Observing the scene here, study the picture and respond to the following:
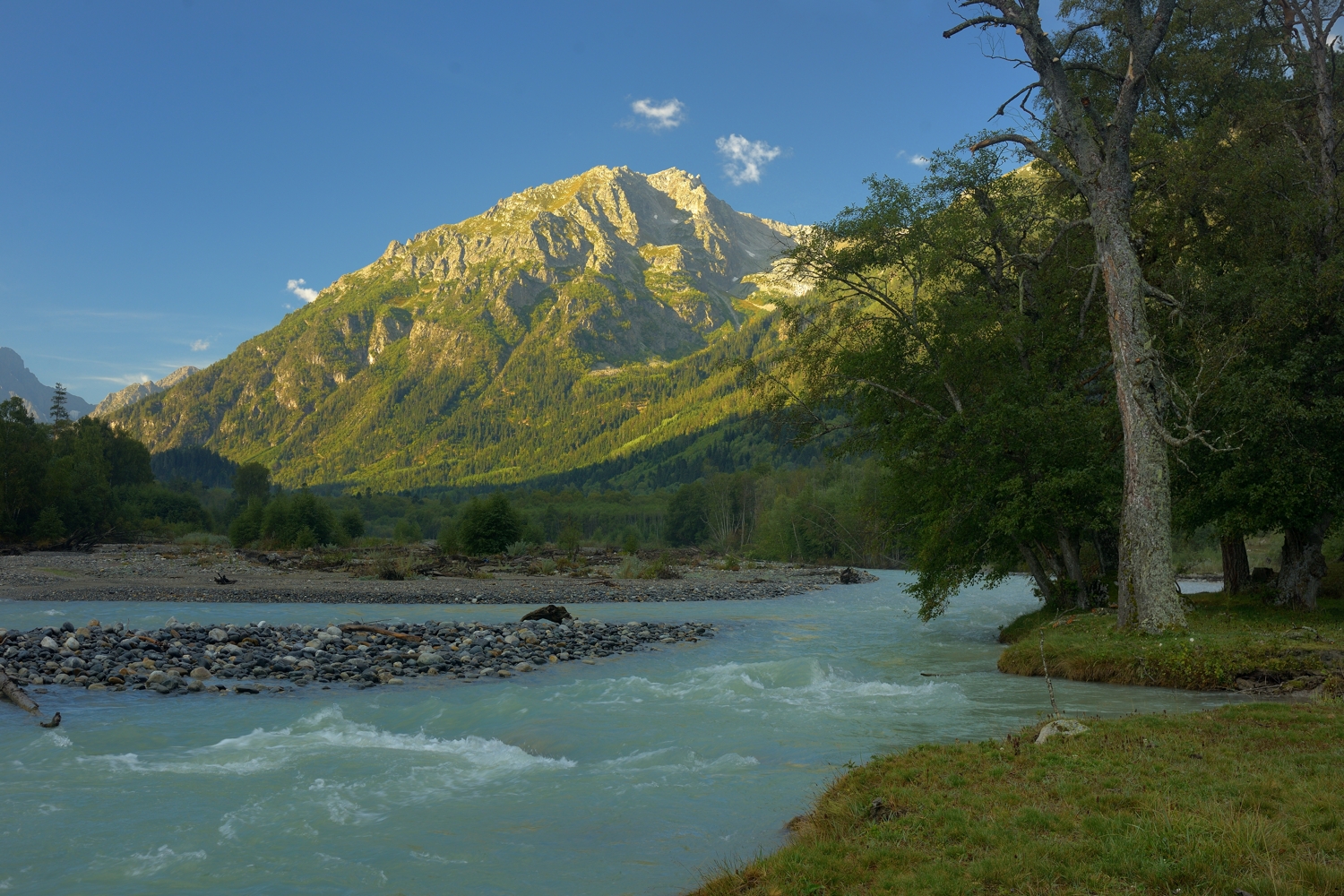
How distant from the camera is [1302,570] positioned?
19000 millimetres

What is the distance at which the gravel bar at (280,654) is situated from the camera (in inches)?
631

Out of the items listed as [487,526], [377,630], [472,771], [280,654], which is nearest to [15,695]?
[280,654]

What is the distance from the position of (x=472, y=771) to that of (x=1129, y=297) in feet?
55.2

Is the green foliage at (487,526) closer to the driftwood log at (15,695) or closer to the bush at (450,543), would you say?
the bush at (450,543)

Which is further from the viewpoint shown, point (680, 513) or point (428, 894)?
point (680, 513)

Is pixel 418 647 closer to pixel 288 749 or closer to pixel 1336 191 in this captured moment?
pixel 288 749

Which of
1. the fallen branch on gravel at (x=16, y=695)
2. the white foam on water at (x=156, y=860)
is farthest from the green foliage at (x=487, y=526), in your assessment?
the white foam on water at (x=156, y=860)

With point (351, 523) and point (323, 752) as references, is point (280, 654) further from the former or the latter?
point (351, 523)

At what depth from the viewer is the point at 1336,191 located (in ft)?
58.1

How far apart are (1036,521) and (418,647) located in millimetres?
16986

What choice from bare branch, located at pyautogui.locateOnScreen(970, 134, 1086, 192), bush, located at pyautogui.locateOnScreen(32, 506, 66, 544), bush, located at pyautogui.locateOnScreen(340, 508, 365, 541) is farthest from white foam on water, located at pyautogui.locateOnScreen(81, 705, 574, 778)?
bush, located at pyautogui.locateOnScreen(340, 508, 365, 541)

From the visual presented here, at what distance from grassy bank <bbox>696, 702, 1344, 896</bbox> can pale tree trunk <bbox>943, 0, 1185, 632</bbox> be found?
25.9 ft

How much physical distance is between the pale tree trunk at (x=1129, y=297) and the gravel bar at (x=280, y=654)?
1321 centimetres

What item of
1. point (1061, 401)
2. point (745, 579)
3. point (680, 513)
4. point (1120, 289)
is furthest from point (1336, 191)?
point (680, 513)
